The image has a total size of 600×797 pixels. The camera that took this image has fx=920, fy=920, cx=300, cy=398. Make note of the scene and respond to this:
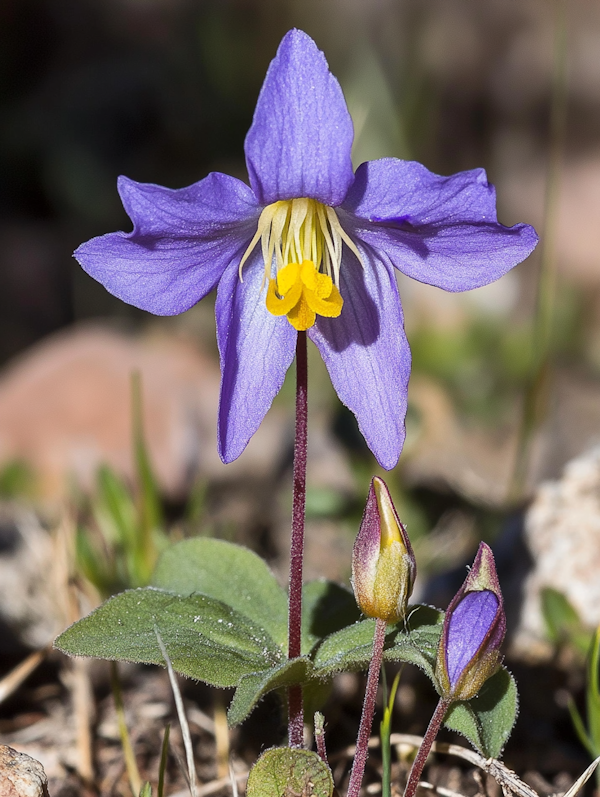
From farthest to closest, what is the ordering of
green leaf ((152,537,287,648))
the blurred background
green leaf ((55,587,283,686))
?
the blurred background → green leaf ((152,537,287,648)) → green leaf ((55,587,283,686))

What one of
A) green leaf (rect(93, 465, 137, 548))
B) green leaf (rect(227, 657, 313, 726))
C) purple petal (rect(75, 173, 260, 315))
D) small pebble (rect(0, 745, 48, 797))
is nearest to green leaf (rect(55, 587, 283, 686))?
green leaf (rect(227, 657, 313, 726))

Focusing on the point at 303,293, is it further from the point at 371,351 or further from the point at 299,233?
the point at 371,351

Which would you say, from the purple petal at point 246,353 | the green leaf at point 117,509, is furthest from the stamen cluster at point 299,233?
the green leaf at point 117,509

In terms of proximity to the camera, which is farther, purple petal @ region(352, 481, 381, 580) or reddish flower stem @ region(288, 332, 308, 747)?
reddish flower stem @ region(288, 332, 308, 747)

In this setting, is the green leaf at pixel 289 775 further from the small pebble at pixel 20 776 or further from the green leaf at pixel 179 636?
the small pebble at pixel 20 776

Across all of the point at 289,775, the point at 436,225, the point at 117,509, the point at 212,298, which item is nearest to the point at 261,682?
the point at 289,775

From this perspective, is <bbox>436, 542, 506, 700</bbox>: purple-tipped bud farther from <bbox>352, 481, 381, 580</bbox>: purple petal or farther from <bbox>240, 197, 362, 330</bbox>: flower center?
<bbox>240, 197, 362, 330</bbox>: flower center
